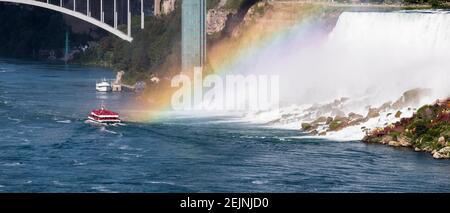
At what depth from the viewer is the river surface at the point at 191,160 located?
1903 inches

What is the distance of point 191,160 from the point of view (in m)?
53.6

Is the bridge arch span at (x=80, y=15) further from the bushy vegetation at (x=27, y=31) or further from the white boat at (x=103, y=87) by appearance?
the bushy vegetation at (x=27, y=31)

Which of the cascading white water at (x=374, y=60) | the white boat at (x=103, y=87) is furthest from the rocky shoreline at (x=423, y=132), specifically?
the white boat at (x=103, y=87)

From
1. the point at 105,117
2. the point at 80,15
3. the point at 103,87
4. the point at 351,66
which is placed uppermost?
the point at 80,15

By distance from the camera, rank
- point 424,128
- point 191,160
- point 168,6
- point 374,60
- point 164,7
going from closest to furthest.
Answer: point 191,160 < point 424,128 < point 374,60 < point 168,6 < point 164,7

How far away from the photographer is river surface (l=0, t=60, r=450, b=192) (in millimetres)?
48344

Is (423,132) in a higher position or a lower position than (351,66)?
lower

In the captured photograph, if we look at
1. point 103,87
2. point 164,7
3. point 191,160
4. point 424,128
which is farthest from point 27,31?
point 191,160

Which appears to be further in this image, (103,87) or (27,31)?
(27,31)

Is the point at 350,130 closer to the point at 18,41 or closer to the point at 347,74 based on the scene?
the point at 347,74

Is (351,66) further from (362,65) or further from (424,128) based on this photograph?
(424,128)

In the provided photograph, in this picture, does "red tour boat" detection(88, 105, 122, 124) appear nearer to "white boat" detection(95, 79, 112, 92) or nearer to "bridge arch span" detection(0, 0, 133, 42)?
"white boat" detection(95, 79, 112, 92)

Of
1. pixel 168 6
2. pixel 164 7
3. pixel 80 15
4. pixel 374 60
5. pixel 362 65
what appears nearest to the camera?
pixel 374 60
